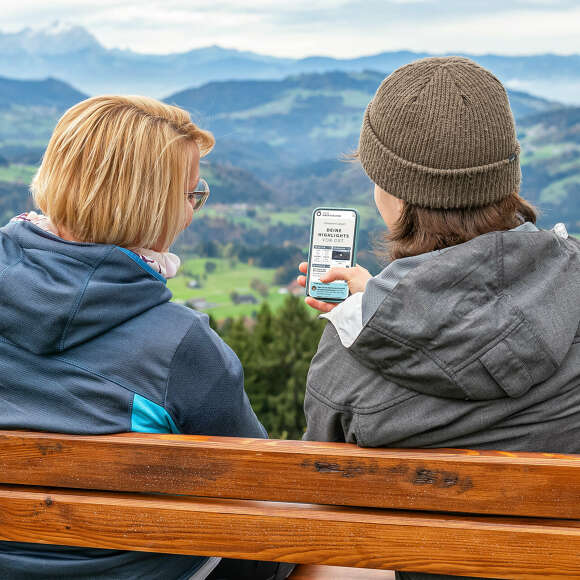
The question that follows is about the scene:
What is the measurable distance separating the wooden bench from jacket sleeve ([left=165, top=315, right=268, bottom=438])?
0.12m

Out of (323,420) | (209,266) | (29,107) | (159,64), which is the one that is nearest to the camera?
(323,420)

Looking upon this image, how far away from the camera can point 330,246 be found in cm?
263

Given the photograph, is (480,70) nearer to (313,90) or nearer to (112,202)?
(112,202)

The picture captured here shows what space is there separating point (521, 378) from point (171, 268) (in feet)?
3.40

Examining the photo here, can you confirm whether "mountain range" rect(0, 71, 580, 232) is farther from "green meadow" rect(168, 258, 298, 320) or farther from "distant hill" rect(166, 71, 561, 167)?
"green meadow" rect(168, 258, 298, 320)

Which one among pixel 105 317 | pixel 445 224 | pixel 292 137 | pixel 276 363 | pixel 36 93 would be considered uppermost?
pixel 445 224

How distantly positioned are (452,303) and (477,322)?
0.07m

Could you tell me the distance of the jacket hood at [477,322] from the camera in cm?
172

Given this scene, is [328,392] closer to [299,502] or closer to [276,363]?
[299,502]

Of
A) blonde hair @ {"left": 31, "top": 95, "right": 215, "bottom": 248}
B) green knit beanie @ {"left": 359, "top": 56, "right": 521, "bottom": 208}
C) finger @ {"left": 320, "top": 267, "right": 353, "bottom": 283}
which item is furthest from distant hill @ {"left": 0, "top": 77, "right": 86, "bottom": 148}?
green knit beanie @ {"left": 359, "top": 56, "right": 521, "bottom": 208}

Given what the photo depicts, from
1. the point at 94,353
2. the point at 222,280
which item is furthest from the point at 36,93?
the point at 94,353

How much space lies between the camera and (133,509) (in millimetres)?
1961

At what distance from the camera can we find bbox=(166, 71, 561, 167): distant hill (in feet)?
429

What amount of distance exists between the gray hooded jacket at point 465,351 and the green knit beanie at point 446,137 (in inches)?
6.7
